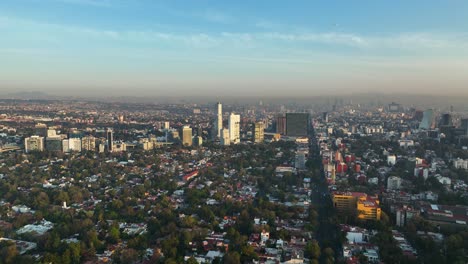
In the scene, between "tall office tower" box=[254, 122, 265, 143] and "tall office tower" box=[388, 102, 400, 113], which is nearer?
"tall office tower" box=[254, 122, 265, 143]

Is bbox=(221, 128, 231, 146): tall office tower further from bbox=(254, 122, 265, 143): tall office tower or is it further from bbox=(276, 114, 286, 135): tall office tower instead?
bbox=(276, 114, 286, 135): tall office tower

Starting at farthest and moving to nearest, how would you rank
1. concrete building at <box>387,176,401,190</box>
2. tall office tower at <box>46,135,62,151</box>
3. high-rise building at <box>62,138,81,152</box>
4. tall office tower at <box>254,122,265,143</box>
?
tall office tower at <box>254,122,265,143</box>, high-rise building at <box>62,138,81,152</box>, tall office tower at <box>46,135,62,151</box>, concrete building at <box>387,176,401,190</box>

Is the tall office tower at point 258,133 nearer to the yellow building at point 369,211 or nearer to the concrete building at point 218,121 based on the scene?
the concrete building at point 218,121

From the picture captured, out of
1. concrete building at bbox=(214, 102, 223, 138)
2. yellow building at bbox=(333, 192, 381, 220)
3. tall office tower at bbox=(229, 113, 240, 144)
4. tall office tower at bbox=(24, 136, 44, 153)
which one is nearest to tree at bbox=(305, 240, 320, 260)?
yellow building at bbox=(333, 192, 381, 220)

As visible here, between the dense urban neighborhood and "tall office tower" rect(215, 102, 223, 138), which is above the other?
"tall office tower" rect(215, 102, 223, 138)

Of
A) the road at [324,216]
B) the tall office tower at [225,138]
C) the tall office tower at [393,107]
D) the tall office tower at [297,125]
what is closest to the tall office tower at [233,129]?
the tall office tower at [225,138]

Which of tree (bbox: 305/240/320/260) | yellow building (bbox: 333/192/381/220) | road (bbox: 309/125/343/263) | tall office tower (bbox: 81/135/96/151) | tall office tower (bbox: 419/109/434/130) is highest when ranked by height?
tall office tower (bbox: 419/109/434/130)
